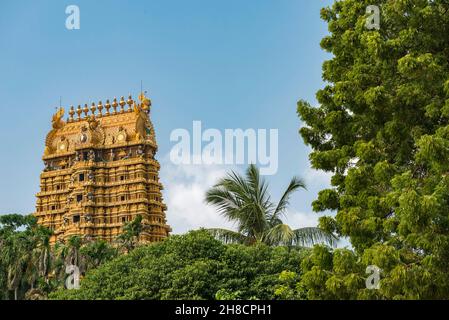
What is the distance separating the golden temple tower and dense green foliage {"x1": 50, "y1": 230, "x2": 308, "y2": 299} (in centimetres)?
4050

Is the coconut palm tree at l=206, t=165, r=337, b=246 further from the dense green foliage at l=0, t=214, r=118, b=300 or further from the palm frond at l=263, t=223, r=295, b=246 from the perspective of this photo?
the dense green foliage at l=0, t=214, r=118, b=300

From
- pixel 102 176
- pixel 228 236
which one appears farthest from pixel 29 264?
pixel 102 176

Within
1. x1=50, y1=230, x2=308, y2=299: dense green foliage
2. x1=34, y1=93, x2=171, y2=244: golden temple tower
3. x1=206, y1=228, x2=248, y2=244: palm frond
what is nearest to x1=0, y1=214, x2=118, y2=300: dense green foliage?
x1=50, y1=230, x2=308, y2=299: dense green foliage

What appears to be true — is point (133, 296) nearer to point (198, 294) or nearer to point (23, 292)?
point (198, 294)

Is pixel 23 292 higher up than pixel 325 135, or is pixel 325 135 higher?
pixel 325 135

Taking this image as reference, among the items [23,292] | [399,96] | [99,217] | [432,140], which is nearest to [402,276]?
[432,140]

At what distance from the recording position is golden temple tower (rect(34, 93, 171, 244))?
77.2 meters

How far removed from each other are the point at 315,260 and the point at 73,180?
6332 centimetres

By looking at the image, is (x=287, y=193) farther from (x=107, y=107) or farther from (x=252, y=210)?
(x=107, y=107)

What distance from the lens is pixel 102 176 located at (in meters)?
79.6

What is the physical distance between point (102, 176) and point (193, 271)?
51.0 m
